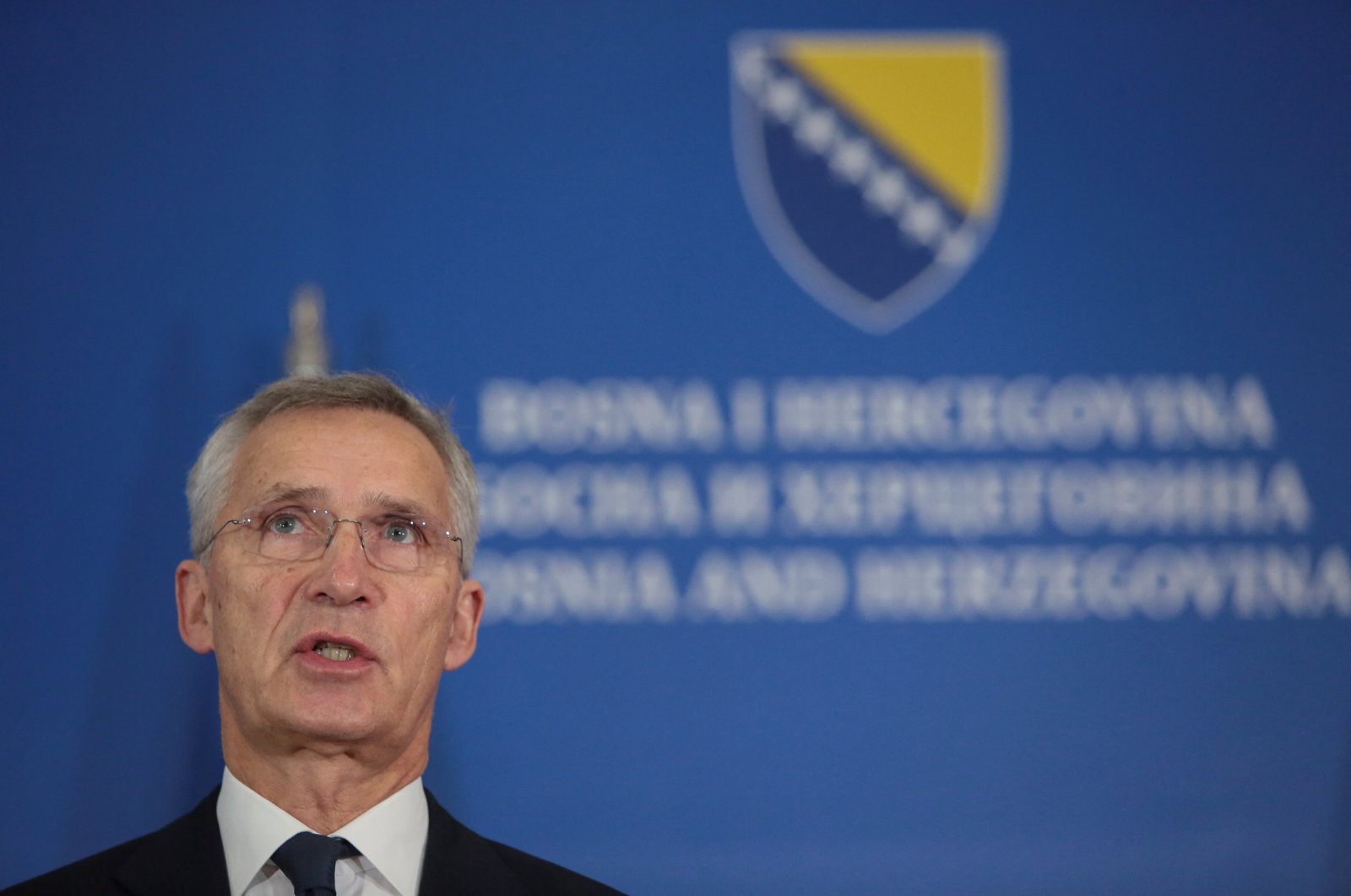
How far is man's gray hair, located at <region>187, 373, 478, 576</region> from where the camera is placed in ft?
5.50

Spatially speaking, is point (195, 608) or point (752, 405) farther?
point (752, 405)

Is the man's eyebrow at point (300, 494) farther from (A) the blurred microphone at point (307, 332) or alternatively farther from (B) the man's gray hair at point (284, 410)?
(A) the blurred microphone at point (307, 332)

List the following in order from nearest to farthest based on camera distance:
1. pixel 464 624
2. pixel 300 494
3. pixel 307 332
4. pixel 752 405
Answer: pixel 300 494
pixel 464 624
pixel 307 332
pixel 752 405

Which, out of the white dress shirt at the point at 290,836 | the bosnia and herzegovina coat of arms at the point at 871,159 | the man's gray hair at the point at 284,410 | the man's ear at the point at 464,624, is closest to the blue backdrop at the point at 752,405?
the bosnia and herzegovina coat of arms at the point at 871,159

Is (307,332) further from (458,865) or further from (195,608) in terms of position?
(458,865)

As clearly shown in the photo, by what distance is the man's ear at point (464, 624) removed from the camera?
177cm

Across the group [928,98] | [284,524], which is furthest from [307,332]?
[928,98]

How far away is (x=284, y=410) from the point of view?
5.51 ft

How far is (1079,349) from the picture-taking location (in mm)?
2623

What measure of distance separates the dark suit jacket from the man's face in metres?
0.12

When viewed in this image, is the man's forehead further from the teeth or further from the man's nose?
the teeth

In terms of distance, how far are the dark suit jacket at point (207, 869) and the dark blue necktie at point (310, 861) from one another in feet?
0.29

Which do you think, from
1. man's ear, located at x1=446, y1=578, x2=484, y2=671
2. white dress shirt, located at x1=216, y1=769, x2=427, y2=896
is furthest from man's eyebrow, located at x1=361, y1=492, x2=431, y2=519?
white dress shirt, located at x1=216, y1=769, x2=427, y2=896

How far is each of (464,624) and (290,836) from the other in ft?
1.28
